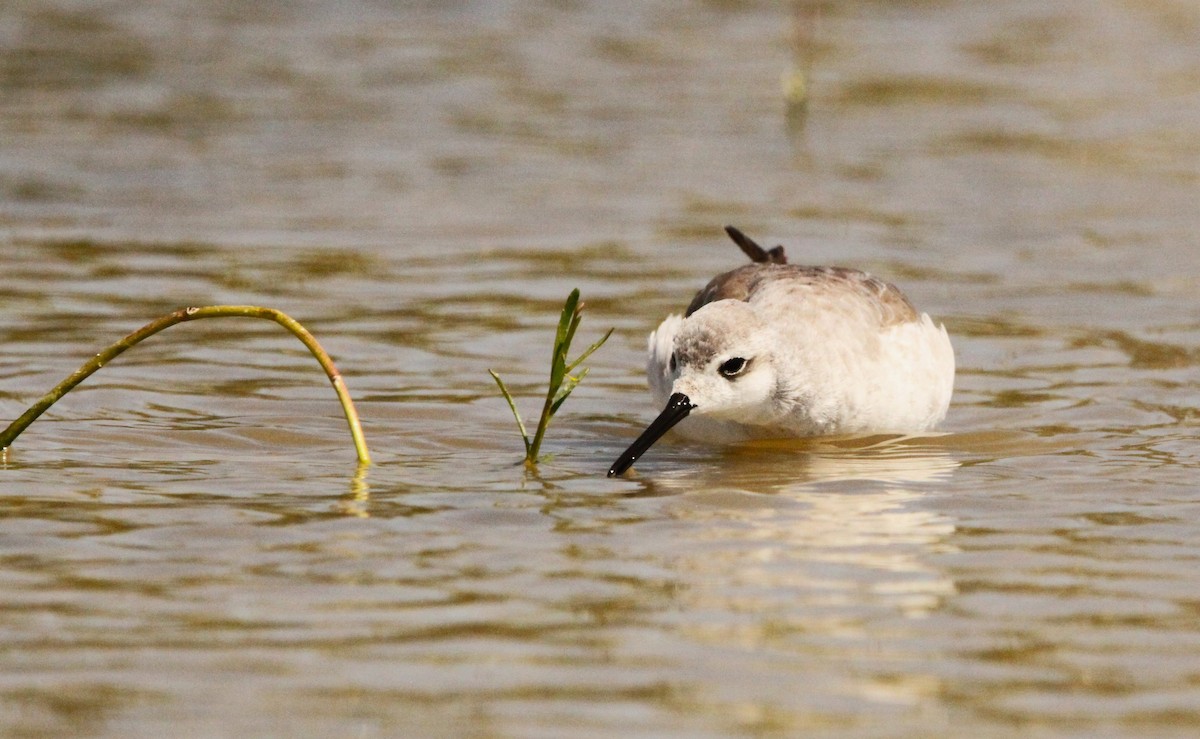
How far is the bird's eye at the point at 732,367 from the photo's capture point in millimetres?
8195

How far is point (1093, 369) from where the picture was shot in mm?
10586

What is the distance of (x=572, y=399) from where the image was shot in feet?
32.9

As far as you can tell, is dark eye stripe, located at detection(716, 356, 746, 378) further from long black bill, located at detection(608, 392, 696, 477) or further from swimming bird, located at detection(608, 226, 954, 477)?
long black bill, located at detection(608, 392, 696, 477)

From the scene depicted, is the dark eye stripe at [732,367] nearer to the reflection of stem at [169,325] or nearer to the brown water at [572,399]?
the brown water at [572,399]

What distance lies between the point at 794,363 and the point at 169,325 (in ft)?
8.67

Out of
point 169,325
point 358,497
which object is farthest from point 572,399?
point 169,325

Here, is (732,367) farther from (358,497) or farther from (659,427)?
(358,497)

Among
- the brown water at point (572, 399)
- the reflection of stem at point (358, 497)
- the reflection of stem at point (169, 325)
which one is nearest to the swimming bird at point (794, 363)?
the brown water at point (572, 399)

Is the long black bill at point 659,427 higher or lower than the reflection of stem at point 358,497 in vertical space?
higher

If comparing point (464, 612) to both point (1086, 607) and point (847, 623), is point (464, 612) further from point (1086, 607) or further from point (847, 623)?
point (1086, 607)

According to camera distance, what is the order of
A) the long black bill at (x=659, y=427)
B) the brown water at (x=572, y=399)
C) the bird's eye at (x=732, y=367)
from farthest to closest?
the bird's eye at (x=732, y=367) → the long black bill at (x=659, y=427) → the brown water at (x=572, y=399)

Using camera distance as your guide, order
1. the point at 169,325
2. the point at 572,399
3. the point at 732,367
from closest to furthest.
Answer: the point at 169,325 → the point at 732,367 → the point at 572,399

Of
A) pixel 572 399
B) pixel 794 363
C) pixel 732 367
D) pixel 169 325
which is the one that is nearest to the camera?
pixel 169 325

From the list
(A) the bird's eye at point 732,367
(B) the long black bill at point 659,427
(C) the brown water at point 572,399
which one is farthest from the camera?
(A) the bird's eye at point 732,367
